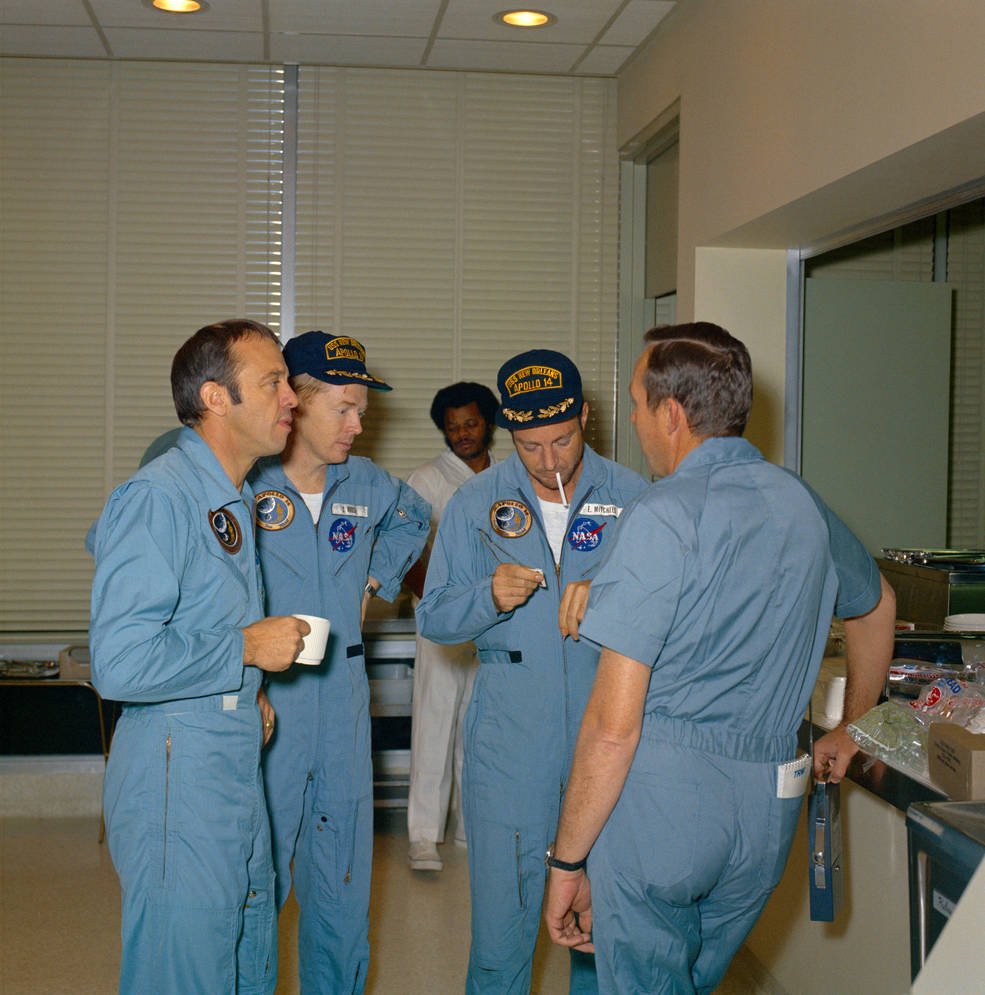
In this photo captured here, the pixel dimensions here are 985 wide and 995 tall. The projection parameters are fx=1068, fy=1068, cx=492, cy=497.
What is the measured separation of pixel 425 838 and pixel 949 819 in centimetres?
266

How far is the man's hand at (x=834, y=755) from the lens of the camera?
1991 mm

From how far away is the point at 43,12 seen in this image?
374 centimetres

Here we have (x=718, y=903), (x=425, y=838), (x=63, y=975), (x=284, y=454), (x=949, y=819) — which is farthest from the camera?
(x=425, y=838)

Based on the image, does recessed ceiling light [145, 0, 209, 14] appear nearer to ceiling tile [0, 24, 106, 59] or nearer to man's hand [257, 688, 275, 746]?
ceiling tile [0, 24, 106, 59]

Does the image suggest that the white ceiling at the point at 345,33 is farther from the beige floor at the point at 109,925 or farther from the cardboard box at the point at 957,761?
the beige floor at the point at 109,925

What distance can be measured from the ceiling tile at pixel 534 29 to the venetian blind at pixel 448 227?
0.51 metres

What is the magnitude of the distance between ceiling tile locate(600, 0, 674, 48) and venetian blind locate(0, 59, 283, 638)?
1409 millimetres

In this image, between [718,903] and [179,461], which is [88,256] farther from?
[718,903]

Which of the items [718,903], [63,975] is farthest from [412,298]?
[718,903]

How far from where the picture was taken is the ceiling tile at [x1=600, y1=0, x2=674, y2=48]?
3.59m

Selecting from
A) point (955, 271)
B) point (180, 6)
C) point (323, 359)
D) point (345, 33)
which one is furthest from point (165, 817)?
point (955, 271)

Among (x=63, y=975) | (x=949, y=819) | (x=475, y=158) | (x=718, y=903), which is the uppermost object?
(x=475, y=158)

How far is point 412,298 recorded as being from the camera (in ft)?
14.8

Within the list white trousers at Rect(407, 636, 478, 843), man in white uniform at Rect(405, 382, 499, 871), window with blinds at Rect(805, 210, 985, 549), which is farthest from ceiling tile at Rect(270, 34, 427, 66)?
white trousers at Rect(407, 636, 478, 843)
